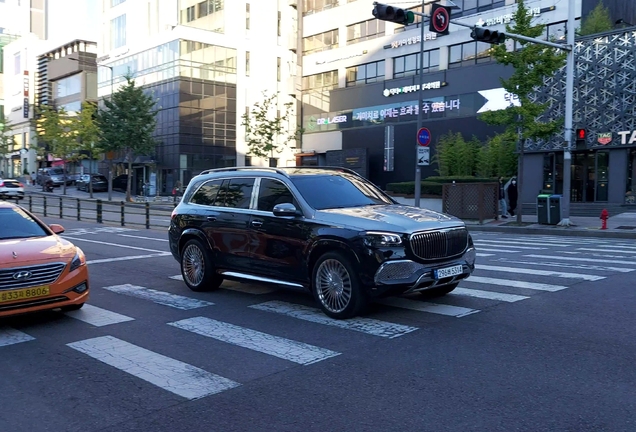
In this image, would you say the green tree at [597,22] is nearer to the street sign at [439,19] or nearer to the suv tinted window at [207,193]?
the street sign at [439,19]

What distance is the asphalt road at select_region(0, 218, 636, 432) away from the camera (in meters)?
4.70

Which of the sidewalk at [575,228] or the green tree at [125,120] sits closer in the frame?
the sidewalk at [575,228]

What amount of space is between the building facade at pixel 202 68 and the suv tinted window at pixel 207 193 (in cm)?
4524

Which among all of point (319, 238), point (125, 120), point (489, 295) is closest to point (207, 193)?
point (319, 238)

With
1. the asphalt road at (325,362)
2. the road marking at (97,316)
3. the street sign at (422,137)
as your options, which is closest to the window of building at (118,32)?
the street sign at (422,137)

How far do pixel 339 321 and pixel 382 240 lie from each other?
3.75 ft

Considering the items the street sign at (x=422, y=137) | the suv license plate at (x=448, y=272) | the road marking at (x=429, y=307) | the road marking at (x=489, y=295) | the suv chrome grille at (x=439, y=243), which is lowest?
the road marking at (x=429, y=307)

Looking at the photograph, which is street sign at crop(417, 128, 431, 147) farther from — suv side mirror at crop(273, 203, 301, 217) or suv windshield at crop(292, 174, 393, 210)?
suv side mirror at crop(273, 203, 301, 217)

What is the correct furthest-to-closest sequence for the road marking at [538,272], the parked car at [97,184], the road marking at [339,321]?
1. the parked car at [97,184]
2. the road marking at [538,272]
3. the road marking at [339,321]

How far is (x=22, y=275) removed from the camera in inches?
294

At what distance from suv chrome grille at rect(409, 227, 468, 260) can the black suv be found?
0.04ft

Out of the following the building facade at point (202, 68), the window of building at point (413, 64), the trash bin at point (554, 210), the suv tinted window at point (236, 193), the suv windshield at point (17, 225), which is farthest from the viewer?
the building facade at point (202, 68)

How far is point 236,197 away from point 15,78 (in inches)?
3922

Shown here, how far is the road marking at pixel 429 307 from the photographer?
7.94 metres
